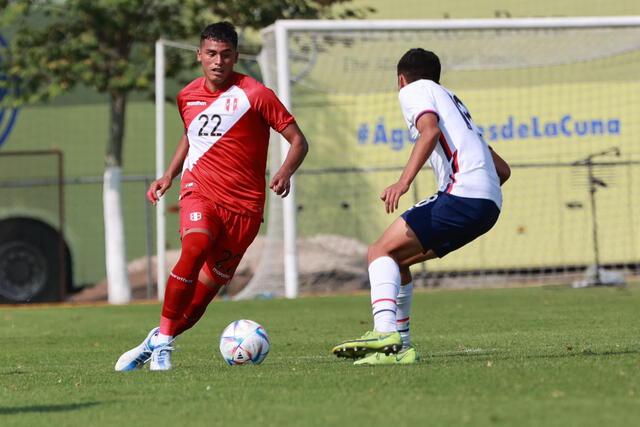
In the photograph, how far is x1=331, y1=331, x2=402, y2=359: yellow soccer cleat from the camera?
6758mm

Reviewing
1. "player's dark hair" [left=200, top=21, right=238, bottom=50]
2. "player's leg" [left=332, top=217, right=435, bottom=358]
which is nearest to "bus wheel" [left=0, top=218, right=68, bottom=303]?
"player's dark hair" [left=200, top=21, right=238, bottom=50]

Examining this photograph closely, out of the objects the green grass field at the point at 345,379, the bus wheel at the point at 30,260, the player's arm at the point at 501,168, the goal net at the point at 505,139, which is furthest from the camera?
the bus wheel at the point at 30,260

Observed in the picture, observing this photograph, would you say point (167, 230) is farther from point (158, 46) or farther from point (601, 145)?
point (601, 145)

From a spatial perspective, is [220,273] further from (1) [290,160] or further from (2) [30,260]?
(2) [30,260]

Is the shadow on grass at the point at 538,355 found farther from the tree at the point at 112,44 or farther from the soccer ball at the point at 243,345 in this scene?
the tree at the point at 112,44

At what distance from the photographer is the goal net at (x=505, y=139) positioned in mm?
18234

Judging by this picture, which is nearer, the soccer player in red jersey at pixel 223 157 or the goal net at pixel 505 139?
the soccer player in red jersey at pixel 223 157

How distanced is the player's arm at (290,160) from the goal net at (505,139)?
10.2m

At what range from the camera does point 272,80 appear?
1794 cm

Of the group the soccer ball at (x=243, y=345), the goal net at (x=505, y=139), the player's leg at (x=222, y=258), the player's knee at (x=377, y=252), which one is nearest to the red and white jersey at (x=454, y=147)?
the player's knee at (x=377, y=252)

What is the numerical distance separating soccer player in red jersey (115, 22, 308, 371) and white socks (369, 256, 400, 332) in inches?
38.2

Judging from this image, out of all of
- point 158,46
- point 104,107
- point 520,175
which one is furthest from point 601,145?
point 104,107

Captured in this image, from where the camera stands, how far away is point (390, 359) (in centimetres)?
738

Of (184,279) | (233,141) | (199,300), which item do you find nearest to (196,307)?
(199,300)
